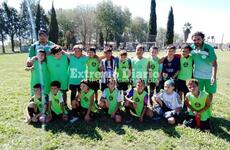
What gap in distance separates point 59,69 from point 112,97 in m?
1.48

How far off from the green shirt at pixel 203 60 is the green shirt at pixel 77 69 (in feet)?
9.03

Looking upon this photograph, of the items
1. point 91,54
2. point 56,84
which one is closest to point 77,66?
point 91,54

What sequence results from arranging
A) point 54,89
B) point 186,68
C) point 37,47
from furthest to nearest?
point 186,68
point 37,47
point 54,89

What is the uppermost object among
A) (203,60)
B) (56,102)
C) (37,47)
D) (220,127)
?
(37,47)

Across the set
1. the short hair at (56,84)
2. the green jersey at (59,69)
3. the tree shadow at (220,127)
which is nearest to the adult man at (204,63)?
the tree shadow at (220,127)

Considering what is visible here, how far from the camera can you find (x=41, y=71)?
7195mm

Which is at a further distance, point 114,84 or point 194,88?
point 114,84

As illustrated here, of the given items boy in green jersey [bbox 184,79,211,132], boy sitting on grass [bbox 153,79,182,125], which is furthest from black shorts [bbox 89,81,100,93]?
boy in green jersey [bbox 184,79,211,132]

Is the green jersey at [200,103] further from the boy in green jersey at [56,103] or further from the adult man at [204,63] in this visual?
the boy in green jersey at [56,103]

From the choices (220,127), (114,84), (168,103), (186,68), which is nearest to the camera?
(220,127)

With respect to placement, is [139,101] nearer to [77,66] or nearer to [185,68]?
[185,68]

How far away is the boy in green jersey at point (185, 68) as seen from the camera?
7563 mm

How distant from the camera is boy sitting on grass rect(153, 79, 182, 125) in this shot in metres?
7.18

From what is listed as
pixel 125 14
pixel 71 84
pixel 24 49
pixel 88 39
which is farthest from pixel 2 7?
pixel 71 84
